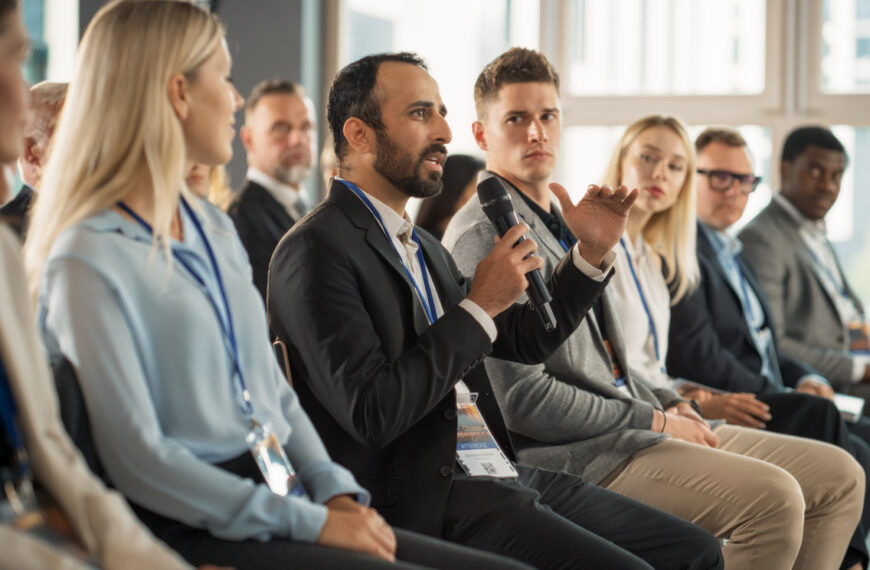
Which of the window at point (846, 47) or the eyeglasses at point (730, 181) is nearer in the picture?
the eyeglasses at point (730, 181)

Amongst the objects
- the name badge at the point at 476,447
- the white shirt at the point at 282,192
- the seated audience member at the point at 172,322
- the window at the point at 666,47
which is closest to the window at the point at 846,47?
the window at the point at 666,47

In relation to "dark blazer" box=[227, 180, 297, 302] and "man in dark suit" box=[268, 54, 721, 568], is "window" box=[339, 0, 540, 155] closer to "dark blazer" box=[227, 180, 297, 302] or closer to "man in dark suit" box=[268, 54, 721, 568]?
"dark blazer" box=[227, 180, 297, 302]

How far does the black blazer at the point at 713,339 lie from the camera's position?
3.46 meters

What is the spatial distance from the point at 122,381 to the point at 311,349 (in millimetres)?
525

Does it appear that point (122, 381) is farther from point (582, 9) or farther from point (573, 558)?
point (582, 9)

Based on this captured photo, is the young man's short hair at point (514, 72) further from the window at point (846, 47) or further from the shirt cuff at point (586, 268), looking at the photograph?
the window at point (846, 47)

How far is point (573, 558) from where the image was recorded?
6.10ft

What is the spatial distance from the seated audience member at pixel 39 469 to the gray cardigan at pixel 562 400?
1.29m

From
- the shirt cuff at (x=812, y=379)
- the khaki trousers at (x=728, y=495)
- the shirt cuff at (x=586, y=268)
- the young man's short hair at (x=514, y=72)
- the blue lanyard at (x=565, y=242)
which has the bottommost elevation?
the khaki trousers at (x=728, y=495)

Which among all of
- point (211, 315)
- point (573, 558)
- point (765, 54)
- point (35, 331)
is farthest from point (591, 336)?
point (765, 54)

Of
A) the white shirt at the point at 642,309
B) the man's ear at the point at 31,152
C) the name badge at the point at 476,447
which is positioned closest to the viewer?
the name badge at the point at 476,447

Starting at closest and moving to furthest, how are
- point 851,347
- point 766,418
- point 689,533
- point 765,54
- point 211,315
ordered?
point 211,315 → point 689,533 → point 766,418 → point 851,347 → point 765,54

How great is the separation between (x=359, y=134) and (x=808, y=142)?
3.11 metres

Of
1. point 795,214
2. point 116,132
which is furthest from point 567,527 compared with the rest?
point 795,214
